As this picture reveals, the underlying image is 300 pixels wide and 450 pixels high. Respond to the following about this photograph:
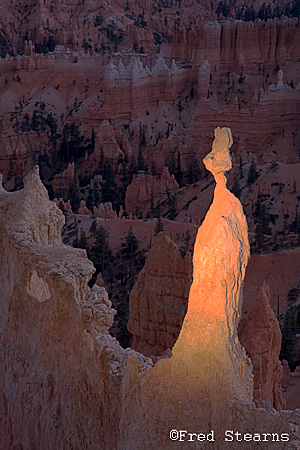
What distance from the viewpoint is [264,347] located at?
53.8 ft

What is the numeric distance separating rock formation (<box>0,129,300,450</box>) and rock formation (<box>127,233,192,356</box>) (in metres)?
5.51

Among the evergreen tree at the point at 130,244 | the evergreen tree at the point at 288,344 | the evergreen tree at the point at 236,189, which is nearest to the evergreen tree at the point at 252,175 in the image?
the evergreen tree at the point at 236,189

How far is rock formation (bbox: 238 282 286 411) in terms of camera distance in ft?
53.0

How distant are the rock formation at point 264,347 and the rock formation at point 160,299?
3.19m

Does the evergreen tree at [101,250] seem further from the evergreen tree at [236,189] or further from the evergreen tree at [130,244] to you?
the evergreen tree at [236,189]

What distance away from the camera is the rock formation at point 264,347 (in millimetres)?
16141

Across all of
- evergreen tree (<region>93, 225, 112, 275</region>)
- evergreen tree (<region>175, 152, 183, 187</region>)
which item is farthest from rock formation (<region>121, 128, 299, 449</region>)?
evergreen tree (<region>175, 152, 183, 187</region>)

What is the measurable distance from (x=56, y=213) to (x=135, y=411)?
581 centimetres

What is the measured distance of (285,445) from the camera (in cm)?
884

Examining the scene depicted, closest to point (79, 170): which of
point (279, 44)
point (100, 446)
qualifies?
point (279, 44)

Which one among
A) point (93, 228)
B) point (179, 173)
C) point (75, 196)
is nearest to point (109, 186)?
point (75, 196)

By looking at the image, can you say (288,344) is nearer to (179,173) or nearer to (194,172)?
(194,172)

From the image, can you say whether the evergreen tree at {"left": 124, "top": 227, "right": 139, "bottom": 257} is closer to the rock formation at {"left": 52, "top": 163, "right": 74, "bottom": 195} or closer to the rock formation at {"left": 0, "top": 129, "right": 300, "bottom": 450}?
the rock formation at {"left": 0, "top": 129, "right": 300, "bottom": 450}

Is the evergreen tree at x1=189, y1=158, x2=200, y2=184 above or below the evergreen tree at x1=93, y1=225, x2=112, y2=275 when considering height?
below
